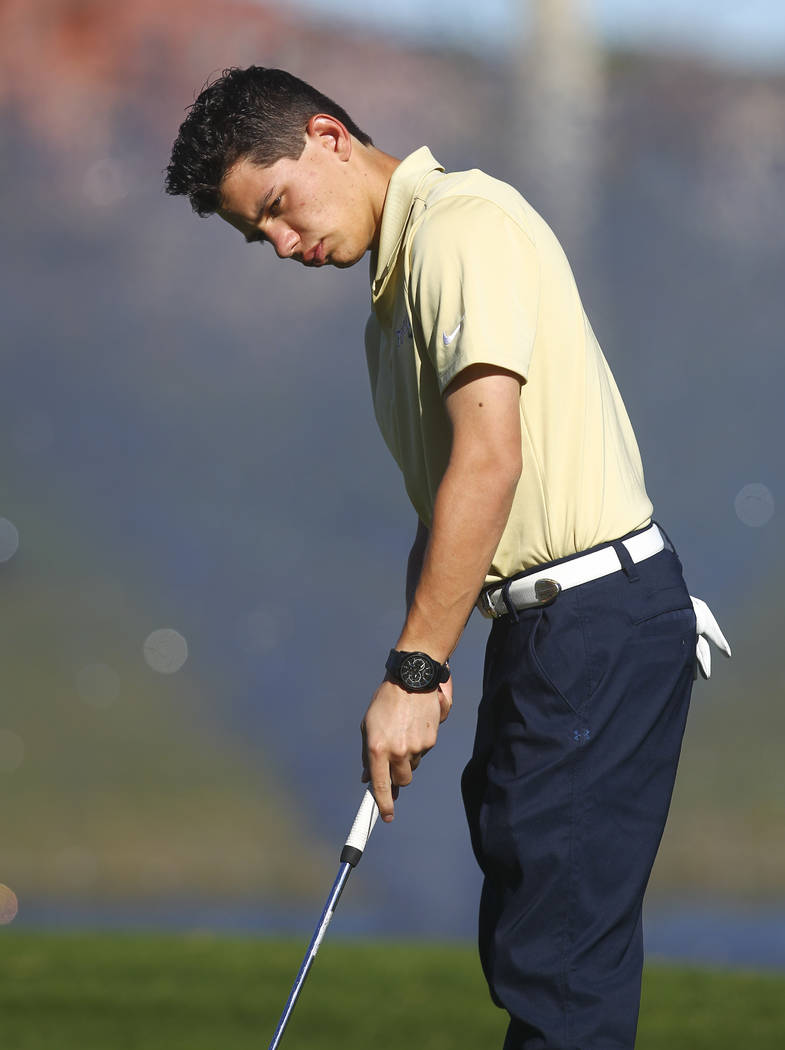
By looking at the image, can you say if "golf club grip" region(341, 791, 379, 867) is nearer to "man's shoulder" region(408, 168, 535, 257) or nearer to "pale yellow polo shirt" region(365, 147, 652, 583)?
"pale yellow polo shirt" region(365, 147, 652, 583)

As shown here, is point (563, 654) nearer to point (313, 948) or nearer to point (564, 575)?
point (564, 575)

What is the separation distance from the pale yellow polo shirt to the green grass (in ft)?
4.85

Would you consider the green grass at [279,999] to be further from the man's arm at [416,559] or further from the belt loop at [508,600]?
the belt loop at [508,600]

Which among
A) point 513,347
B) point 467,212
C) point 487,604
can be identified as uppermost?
point 467,212

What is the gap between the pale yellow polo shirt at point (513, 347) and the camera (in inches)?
51.7

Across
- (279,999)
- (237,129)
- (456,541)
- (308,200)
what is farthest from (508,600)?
(279,999)

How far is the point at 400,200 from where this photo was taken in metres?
1.50

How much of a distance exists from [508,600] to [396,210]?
0.44 metres

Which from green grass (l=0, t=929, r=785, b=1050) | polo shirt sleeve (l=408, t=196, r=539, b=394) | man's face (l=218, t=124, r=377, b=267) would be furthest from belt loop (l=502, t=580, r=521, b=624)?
green grass (l=0, t=929, r=785, b=1050)

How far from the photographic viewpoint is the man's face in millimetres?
1524

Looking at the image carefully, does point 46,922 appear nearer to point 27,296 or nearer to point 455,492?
point 27,296

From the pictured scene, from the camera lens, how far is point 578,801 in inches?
52.2

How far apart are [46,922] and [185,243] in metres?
2.10

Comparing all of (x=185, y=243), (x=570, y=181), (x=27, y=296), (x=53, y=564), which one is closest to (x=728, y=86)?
(x=570, y=181)
